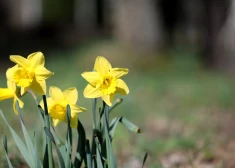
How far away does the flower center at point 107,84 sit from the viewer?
5.83ft

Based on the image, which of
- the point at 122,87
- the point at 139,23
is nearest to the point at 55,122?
the point at 122,87

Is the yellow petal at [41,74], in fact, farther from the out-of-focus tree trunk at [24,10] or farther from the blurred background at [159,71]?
the out-of-focus tree trunk at [24,10]

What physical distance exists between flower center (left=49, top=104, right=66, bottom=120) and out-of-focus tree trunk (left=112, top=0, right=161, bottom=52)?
985 centimetres

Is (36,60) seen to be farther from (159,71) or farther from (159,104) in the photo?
(159,71)

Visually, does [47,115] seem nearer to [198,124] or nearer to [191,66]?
[198,124]

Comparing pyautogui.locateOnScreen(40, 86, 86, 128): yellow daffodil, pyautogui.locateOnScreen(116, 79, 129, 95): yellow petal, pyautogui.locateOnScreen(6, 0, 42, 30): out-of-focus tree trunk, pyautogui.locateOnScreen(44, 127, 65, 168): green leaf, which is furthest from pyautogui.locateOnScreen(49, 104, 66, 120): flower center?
pyautogui.locateOnScreen(6, 0, 42, 30): out-of-focus tree trunk

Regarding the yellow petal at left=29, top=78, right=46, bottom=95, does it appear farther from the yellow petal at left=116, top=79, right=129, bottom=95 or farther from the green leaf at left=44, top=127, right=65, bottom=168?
the yellow petal at left=116, top=79, right=129, bottom=95

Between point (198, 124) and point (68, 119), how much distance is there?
260 centimetres

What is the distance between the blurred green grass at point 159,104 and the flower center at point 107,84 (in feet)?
3.84

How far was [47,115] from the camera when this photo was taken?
5.90 ft

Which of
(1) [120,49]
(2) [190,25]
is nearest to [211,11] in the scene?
(1) [120,49]

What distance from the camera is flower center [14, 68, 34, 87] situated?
175 centimetres

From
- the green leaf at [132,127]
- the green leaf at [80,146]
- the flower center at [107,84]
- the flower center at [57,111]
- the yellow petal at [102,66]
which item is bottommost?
the green leaf at [80,146]

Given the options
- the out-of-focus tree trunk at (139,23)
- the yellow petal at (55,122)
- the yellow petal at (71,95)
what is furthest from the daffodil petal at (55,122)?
the out-of-focus tree trunk at (139,23)
